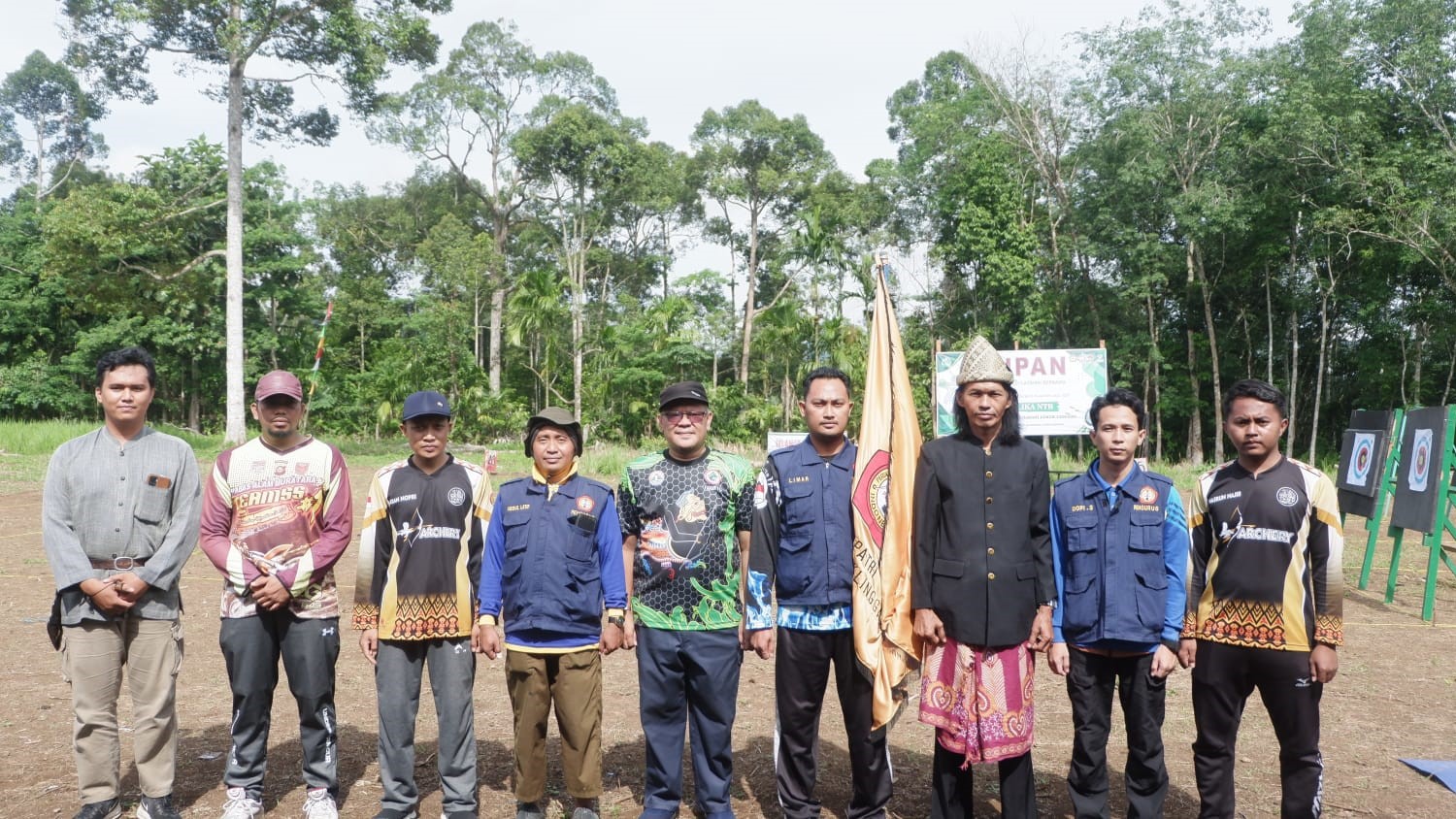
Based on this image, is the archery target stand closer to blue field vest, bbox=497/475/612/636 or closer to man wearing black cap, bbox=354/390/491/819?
blue field vest, bbox=497/475/612/636

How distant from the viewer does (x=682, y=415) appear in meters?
4.00

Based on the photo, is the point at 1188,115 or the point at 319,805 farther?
the point at 1188,115

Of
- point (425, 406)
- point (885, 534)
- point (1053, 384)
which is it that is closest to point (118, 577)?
point (425, 406)

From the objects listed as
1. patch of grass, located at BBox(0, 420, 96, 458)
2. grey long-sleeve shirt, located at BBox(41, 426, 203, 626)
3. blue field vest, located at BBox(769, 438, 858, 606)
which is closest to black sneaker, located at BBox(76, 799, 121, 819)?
grey long-sleeve shirt, located at BBox(41, 426, 203, 626)

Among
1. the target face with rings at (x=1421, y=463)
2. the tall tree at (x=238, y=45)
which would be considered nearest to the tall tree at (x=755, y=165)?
the tall tree at (x=238, y=45)

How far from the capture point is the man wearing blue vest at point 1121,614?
12.1ft

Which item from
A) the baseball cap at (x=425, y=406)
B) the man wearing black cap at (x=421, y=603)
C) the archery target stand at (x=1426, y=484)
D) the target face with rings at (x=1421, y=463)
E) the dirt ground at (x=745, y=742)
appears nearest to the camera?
the man wearing black cap at (x=421, y=603)

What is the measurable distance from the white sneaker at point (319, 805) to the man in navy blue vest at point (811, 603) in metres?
1.85

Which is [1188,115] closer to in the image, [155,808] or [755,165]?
[755,165]

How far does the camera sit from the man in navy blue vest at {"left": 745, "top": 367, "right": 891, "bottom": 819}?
3742 millimetres

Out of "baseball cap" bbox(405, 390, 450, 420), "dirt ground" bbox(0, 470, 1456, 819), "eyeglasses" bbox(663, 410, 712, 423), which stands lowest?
"dirt ground" bbox(0, 470, 1456, 819)

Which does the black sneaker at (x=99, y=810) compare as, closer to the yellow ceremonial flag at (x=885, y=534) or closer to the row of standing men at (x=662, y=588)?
the row of standing men at (x=662, y=588)

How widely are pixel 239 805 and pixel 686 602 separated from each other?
2011 millimetres

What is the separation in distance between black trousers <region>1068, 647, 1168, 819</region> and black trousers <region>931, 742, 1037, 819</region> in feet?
1.34
